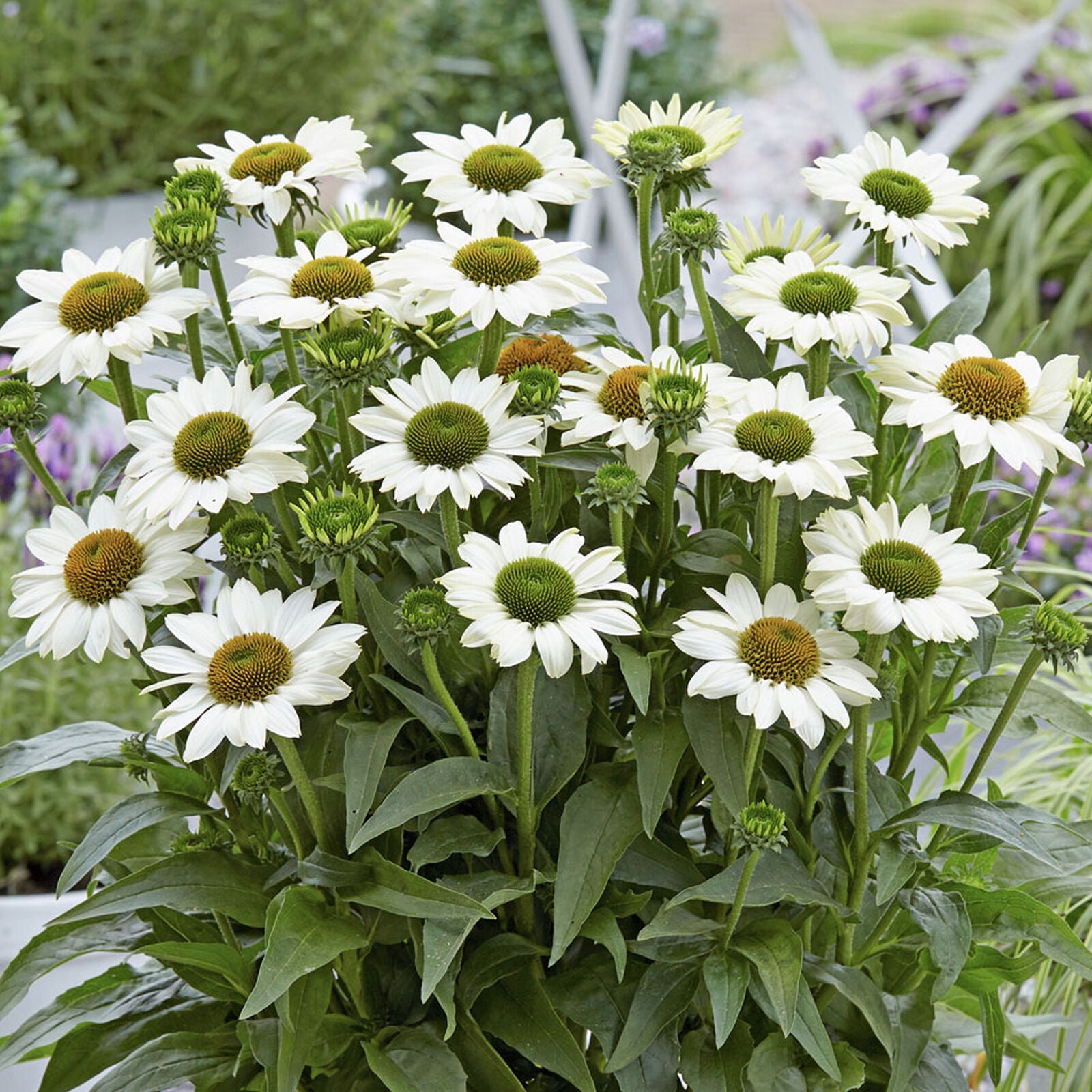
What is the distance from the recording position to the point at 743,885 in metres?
0.48

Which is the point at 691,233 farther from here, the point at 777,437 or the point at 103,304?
the point at 103,304

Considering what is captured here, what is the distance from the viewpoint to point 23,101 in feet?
6.21

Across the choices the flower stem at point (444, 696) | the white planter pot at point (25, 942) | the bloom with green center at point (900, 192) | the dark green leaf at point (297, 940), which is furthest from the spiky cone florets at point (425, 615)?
the white planter pot at point (25, 942)

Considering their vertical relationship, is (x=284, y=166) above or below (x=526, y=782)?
above

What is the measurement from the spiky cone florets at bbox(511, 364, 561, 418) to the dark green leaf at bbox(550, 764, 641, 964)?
0.46 feet

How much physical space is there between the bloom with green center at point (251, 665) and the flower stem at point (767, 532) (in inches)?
5.8

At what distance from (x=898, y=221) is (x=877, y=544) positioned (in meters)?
0.13

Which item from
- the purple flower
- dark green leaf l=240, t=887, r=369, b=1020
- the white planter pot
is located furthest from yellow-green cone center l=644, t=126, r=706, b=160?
the purple flower

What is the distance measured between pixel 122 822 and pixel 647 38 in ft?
8.56

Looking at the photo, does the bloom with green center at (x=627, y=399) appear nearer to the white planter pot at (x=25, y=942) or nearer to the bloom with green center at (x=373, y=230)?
the bloom with green center at (x=373, y=230)

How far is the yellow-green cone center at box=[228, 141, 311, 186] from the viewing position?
21.5 inches

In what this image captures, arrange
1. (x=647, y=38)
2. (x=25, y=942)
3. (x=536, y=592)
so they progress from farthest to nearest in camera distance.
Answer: (x=647, y=38), (x=25, y=942), (x=536, y=592)

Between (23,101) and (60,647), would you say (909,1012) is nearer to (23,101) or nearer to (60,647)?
(60,647)

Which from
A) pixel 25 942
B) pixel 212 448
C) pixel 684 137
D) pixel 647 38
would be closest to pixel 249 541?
pixel 212 448
